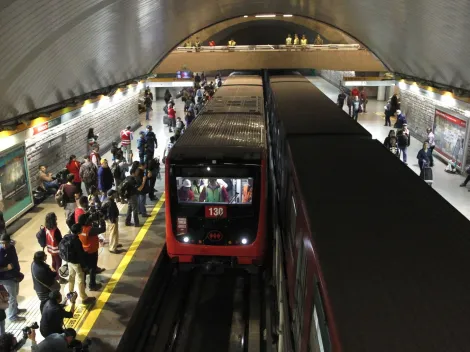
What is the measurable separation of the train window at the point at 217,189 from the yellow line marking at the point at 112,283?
1889 mm

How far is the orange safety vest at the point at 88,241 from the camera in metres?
6.44

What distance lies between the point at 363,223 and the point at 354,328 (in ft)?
4.64

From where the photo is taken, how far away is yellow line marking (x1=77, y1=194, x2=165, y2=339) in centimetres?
584

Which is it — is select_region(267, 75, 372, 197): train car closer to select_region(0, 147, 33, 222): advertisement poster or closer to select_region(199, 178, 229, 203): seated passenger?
select_region(199, 178, 229, 203): seated passenger

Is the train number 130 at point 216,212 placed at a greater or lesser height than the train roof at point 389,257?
lesser

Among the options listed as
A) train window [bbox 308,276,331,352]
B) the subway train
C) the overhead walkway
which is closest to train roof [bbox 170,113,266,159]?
the subway train

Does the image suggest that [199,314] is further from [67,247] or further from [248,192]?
[67,247]

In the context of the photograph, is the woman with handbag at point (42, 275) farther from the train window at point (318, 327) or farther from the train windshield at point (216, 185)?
the train window at point (318, 327)

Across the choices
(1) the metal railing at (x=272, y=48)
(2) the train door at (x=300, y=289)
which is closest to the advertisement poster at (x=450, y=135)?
(2) the train door at (x=300, y=289)

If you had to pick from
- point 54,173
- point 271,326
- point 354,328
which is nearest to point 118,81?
point 54,173

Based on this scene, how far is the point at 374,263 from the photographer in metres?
2.74

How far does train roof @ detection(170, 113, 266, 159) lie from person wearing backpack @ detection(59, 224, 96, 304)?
179 cm

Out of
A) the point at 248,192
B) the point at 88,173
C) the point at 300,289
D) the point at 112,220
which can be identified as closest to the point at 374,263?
the point at 300,289

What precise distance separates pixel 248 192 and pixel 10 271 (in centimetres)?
348
